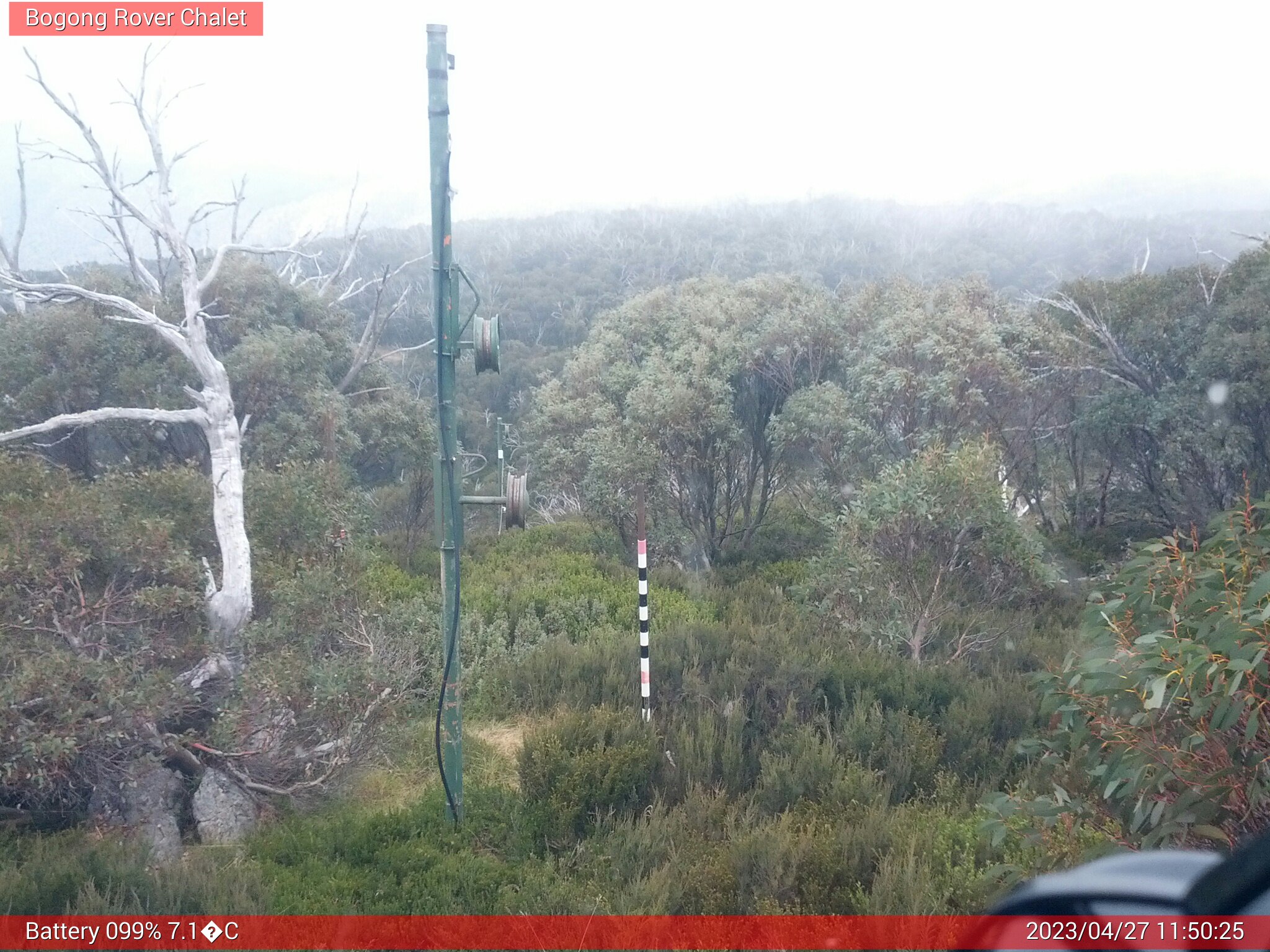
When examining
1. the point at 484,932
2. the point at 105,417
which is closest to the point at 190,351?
the point at 105,417

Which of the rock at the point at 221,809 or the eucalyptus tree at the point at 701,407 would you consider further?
the eucalyptus tree at the point at 701,407

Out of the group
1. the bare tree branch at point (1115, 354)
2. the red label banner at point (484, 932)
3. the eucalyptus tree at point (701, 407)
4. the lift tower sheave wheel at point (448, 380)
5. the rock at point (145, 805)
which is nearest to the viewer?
the red label banner at point (484, 932)

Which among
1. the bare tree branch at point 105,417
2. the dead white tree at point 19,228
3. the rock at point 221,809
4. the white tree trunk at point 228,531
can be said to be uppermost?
the dead white tree at point 19,228

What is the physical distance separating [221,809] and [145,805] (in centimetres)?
46

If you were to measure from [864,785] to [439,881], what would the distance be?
2.53 metres

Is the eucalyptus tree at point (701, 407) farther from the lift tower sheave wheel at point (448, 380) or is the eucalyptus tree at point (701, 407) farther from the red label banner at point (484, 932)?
the red label banner at point (484, 932)

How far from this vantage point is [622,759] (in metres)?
5.76

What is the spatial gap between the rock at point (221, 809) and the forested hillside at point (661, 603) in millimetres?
23

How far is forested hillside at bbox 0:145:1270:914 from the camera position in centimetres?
→ 407

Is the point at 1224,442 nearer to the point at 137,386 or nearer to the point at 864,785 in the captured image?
the point at 864,785

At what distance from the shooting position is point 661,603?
11242mm

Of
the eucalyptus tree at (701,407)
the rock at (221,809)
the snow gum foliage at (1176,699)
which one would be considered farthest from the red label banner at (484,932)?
the eucalyptus tree at (701,407)

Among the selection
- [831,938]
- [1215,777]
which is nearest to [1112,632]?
[1215,777]

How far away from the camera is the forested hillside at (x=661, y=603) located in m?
4.07
